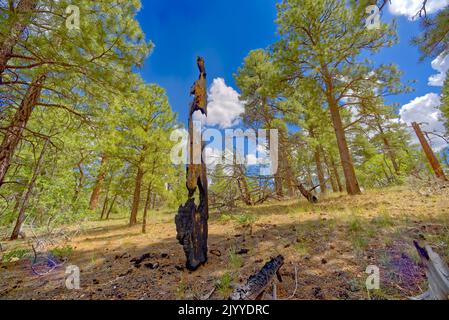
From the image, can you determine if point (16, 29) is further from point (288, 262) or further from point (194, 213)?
point (288, 262)

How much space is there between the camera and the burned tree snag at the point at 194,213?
125 inches

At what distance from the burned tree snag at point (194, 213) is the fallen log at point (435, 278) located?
2.68 m

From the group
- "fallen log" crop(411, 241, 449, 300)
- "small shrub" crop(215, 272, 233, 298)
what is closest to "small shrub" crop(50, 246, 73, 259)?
"small shrub" crop(215, 272, 233, 298)

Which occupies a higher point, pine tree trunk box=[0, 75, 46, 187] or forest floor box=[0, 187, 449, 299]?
pine tree trunk box=[0, 75, 46, 187]

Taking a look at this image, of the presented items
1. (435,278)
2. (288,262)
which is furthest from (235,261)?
(435,278)

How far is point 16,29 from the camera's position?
9.59ft

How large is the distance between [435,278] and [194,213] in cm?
292

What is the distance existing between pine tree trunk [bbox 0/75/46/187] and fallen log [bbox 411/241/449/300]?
252 inches

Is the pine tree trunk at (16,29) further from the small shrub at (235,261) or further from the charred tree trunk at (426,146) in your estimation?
the charred tree trunk at (426,146)

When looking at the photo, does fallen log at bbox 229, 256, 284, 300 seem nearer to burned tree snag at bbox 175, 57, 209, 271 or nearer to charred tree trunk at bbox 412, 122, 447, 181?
burned tree snag at bbox 175, 57, 209, 271

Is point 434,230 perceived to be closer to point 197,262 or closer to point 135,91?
point 197,262

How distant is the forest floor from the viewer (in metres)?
Answer: 2.36
